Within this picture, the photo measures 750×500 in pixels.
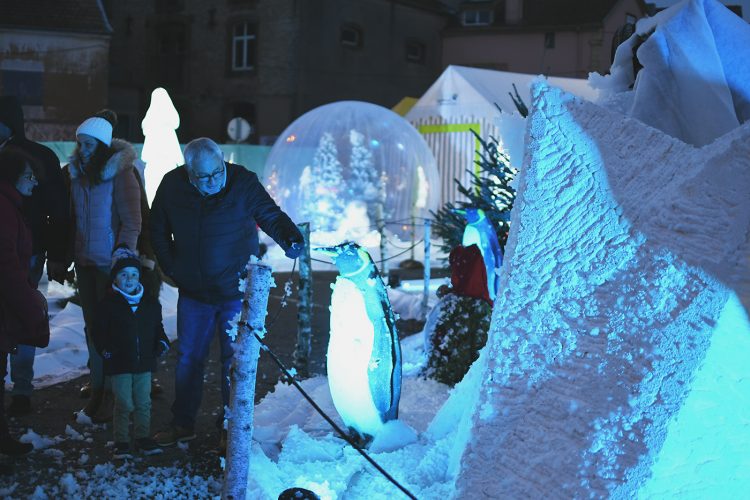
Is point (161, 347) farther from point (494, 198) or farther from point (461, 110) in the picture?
point (461, 110)

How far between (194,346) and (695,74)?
297cm

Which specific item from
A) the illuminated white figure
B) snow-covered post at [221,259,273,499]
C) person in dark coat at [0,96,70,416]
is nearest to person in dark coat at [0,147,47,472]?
person in dark coat at [0,96,70,416]

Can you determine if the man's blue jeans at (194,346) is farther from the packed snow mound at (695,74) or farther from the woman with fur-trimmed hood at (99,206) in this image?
the packed snow mound at (695,74)

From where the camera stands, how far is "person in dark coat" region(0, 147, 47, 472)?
4.38 meters

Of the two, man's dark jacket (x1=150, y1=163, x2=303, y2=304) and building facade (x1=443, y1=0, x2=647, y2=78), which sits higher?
building facade (x1=443, y1=0, x2=647, y2=78)

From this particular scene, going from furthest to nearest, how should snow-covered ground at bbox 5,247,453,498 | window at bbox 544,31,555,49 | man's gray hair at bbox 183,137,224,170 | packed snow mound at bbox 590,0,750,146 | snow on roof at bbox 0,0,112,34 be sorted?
window at bbox 544,31,555,49 < snow on roof at bbox 0,0,112,34 < man's gray hair at bbox 183,137,224,170 < snow-covered ground at bbox 5,247,453,498 < packed snow mound at bbox 590,0,750,146

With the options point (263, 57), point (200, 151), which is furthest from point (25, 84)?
point (200, 151)

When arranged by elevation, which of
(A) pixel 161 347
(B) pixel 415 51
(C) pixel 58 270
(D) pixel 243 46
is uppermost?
(B) pixel 415 51

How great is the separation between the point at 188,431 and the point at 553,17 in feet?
94.0

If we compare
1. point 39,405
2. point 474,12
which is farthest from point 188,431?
point 474,12

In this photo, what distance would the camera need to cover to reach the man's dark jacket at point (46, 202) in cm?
A: 502

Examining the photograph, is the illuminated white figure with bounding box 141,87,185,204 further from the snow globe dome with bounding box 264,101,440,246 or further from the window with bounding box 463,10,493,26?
the window with bounding box 463,10,493,26

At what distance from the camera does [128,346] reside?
4.52 m

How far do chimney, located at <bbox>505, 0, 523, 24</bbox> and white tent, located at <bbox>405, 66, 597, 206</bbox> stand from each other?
1532cm
